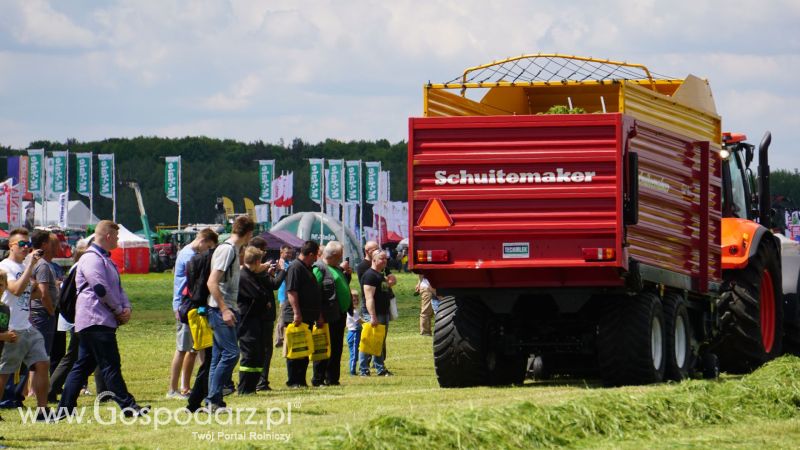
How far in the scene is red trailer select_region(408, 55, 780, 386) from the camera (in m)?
15.0

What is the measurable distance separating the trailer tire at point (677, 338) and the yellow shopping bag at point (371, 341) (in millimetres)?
4203

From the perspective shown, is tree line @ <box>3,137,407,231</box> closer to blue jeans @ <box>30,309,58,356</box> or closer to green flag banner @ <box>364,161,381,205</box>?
green flag banner @ <box>364,161,381,205</box>

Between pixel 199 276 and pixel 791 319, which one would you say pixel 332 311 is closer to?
pixel 199 276

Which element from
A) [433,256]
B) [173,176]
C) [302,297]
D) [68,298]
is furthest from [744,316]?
[173,176]

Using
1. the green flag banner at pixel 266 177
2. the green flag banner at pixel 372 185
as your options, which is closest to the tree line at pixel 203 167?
the green flag banner at pixel 372 185

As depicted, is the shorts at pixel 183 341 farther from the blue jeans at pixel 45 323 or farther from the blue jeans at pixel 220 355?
the blue jeans at pixel 220 355

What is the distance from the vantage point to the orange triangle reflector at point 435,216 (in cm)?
1523

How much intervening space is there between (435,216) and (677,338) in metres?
3.23

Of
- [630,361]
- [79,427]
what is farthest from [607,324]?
[79,427]

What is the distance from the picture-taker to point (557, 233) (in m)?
15.0

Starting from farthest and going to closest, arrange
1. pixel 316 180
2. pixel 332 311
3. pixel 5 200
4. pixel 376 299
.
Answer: pixel 316 180 → pixel 5 200 → pixel 376 299 → pixel 332 311

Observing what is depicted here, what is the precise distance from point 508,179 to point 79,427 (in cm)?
507

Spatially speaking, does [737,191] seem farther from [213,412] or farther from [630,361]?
[213,412]

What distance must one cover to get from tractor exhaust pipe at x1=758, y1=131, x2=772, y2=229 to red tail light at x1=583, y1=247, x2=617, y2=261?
13.0 feet
